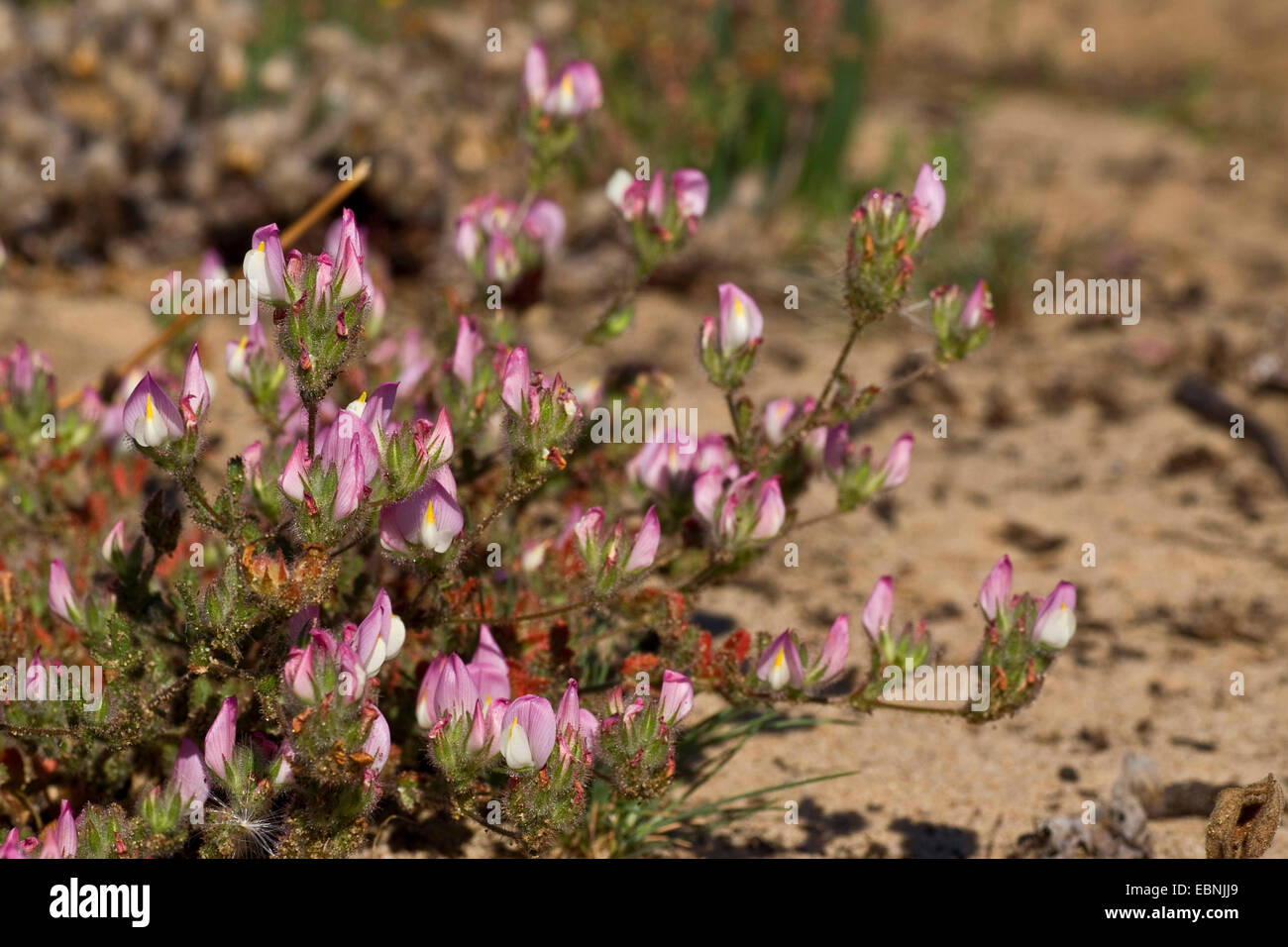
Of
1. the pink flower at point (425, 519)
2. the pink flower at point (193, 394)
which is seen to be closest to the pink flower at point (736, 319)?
the pink flower at point (425, 519)

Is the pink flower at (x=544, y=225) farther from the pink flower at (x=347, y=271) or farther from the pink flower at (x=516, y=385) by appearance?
the pink flower at (x=347, y=271)

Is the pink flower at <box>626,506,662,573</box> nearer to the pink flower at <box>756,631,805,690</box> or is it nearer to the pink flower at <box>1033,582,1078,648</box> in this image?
the pink flower at <box>756,631,805,690</box>

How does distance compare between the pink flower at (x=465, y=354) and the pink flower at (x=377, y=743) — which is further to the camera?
the pink flower at (x=465, y=354)

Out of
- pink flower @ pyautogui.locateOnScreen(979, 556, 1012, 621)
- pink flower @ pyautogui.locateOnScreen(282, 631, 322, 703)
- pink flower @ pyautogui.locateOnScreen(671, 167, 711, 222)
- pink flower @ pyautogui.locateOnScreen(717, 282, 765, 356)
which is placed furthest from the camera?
pink flower @ pyautogui.locateOnScreen(671, 167, 711, 222)

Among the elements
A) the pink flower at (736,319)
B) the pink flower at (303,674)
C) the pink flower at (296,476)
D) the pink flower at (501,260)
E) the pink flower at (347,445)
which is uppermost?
the pink flower at (501,260)

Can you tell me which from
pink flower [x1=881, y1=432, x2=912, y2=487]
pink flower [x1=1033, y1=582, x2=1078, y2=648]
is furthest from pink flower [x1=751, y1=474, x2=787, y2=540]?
pink flower [x1=1033, y1=582, x2=1078, y2=648]

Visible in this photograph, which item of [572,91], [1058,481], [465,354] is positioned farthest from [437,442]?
[1058,481]

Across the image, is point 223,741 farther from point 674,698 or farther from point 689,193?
point 689,193
